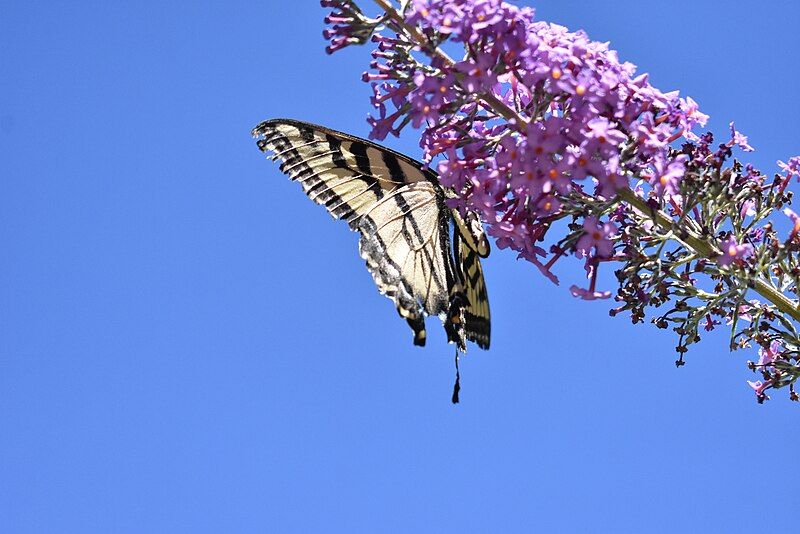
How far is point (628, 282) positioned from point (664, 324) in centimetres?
25

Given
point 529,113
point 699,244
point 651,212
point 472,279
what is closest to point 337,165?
point 472,279

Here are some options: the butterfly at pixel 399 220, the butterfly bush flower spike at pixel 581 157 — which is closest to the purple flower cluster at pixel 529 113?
the butterfly bush flower spike at pixel 581 157

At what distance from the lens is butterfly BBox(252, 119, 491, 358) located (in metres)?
3.95

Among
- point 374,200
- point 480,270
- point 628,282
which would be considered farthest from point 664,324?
point 374,200

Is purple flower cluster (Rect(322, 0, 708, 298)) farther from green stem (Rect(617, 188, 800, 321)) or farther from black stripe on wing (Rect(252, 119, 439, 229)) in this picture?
black stripe on wing (Rect(252, 119, 439, 229))

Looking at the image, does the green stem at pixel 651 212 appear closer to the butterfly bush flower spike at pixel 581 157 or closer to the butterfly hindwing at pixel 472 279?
the butterfly bush flower spike at pixel 581 157

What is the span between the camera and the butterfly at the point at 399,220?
155 inches

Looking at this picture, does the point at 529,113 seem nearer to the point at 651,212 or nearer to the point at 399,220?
the point at 651,212

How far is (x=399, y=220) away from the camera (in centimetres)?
414

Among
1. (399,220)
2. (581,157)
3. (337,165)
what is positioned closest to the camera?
(581,157)

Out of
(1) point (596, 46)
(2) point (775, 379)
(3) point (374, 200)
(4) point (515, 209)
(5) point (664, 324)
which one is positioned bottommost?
(2) point (775, 379)

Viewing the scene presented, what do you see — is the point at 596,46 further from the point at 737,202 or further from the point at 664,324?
the point at 664,324

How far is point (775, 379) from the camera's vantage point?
2.88 metres

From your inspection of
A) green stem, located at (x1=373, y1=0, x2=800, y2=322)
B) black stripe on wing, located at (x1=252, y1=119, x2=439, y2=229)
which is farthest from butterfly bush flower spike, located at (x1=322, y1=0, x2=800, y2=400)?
black stripe on wing, located at (x1=252, y1=119, x2=439, y2=229)
